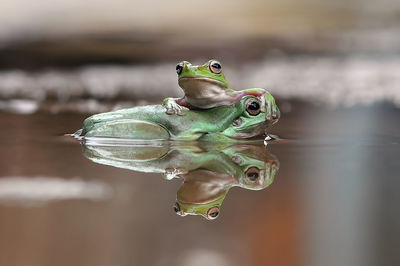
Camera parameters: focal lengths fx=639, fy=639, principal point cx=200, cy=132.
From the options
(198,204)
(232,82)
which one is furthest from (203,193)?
(232,82)

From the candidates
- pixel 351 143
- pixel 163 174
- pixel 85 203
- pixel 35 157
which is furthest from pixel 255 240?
pixel 351 143

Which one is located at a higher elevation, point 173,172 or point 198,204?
point 173,172

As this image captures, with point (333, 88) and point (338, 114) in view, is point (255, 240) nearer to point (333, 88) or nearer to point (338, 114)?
point (338, 114)

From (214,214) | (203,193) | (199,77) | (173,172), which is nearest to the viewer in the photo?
(214,214)

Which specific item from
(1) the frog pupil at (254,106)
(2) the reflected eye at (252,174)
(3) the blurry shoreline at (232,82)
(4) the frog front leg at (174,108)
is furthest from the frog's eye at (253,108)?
(3) the blurry shoreline at (232,82)

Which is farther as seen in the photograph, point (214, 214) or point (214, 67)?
point (214, 67)

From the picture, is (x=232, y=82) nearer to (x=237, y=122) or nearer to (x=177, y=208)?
(x=237, y=122)

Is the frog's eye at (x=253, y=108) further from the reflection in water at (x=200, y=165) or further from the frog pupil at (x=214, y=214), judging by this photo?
the frog pupil at (x=214, y=214)
